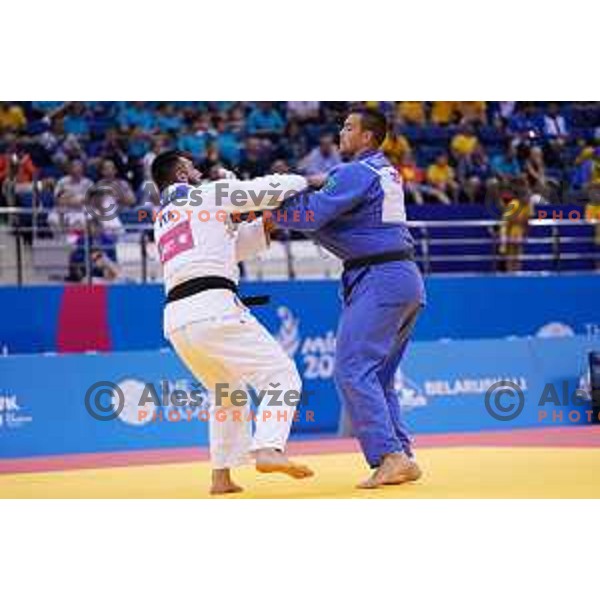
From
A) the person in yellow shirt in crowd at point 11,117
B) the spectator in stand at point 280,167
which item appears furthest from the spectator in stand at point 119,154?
the spectator in stand at point 280,167

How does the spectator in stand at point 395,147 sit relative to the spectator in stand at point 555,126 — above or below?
below

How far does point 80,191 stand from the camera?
15.2m

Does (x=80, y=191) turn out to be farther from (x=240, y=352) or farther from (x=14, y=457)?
(x=240, y=352)

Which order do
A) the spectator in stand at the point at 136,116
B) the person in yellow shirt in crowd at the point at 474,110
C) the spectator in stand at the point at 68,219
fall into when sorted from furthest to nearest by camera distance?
the person in yellow shirt in crowd at the point at 474,110
the spectator in stand at the point at 136,116
the spectator in stand at the point at 68,219

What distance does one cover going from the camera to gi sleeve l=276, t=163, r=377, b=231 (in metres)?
7.75

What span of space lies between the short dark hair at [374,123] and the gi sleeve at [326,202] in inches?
14.6

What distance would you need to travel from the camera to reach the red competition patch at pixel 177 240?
7738 mm

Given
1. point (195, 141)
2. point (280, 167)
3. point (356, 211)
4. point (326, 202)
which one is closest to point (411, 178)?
point (280, 167)

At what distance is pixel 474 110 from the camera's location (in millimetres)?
18672

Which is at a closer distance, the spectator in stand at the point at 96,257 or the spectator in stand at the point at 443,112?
the spectator in stand at the point at 96,257

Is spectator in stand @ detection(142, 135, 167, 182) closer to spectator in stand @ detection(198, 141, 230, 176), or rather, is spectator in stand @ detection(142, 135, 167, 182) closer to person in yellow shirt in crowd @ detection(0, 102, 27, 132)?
spectator in stand @ detection(198, 141, 230, 176)

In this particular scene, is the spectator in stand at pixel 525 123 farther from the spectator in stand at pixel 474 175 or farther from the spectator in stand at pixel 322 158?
the spectator in stand at pixel 322 158
